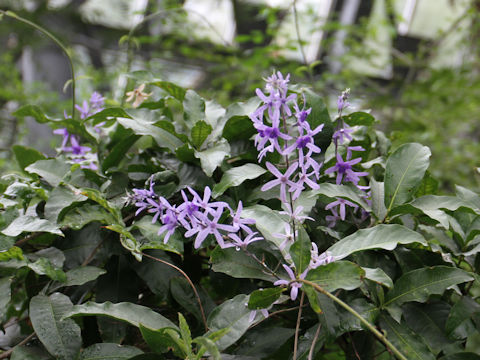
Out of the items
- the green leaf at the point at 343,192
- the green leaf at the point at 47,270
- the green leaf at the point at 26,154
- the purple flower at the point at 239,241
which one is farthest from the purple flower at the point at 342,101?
the green leaf at the point at 26,154

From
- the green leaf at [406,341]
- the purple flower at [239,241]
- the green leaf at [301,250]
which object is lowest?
the green leaf at [406,341]

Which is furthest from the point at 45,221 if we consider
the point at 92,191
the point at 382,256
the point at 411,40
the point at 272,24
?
the point at 411,40

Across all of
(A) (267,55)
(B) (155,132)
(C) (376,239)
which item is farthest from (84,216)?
(A) (267,55)

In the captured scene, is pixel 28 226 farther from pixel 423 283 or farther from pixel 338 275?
pixel 423 283

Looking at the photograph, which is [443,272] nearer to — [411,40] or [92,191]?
[92,191]

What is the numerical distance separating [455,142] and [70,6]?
2.81 m

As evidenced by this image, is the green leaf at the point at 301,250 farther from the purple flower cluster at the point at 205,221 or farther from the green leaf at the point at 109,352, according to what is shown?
the green leaf at the point at 109,352

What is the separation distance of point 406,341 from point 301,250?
176mm

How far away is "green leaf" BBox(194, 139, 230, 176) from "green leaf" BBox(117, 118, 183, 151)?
62 mm

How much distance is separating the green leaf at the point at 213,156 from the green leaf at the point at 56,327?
24 cm

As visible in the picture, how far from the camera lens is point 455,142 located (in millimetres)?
2826

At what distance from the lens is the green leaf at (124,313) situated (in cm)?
48

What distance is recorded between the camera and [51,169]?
69 cm

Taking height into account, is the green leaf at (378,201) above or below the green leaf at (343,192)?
below
